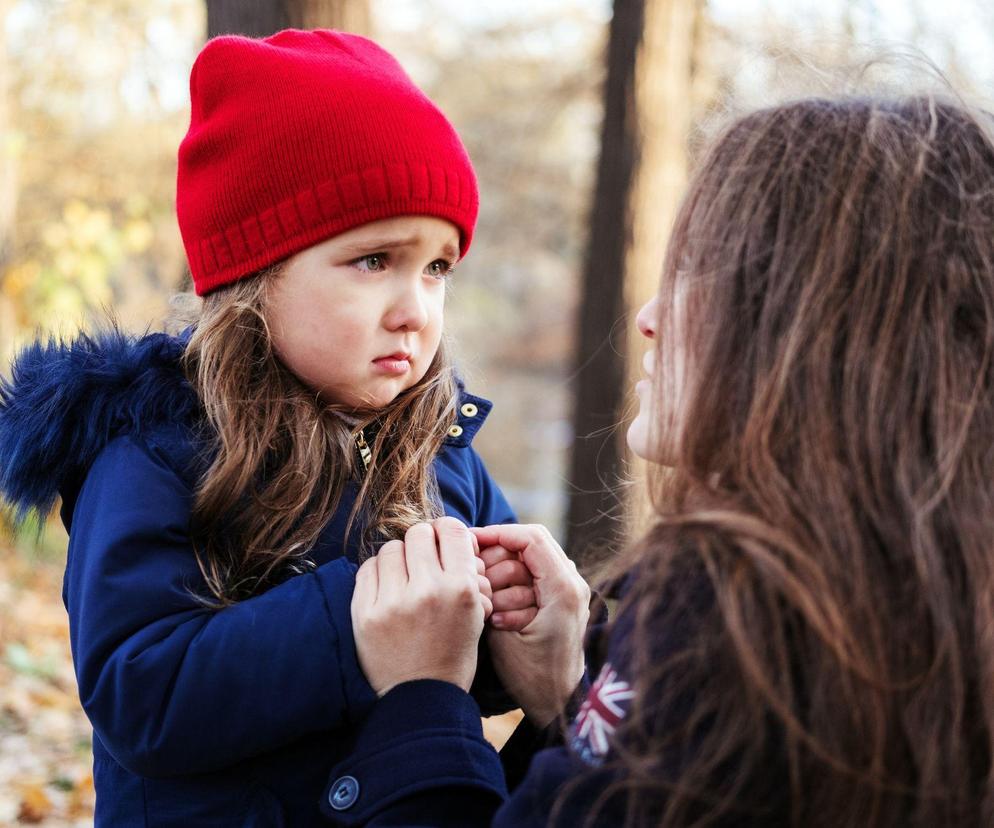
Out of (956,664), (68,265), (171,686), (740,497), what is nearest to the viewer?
(956,664)

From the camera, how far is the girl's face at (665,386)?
1.53 m

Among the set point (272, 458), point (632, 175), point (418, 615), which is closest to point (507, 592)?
point (418, 615)

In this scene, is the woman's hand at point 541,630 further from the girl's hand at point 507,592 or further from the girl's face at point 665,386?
the girl's face at point 665,386

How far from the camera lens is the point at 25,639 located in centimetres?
632

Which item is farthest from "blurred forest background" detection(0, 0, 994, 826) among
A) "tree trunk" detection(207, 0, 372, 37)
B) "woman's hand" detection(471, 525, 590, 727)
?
"woman's hand" detection(471, 525, 590, 727)

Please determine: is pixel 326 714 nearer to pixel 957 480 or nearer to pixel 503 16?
pixel 957 480

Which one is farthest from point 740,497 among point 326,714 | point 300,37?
point 300,37

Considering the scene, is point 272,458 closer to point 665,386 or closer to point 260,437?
point 260,437

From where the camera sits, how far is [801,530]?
4.26 feet

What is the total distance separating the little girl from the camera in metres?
1.66

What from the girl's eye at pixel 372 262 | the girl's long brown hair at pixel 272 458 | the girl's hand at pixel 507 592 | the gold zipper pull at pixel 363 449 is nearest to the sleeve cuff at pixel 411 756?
the girl's hand at pixel 507 592

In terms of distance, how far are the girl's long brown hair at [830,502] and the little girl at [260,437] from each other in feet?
2.03

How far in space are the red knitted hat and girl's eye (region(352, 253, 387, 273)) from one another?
0.23ft

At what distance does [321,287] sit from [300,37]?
1.89ft
